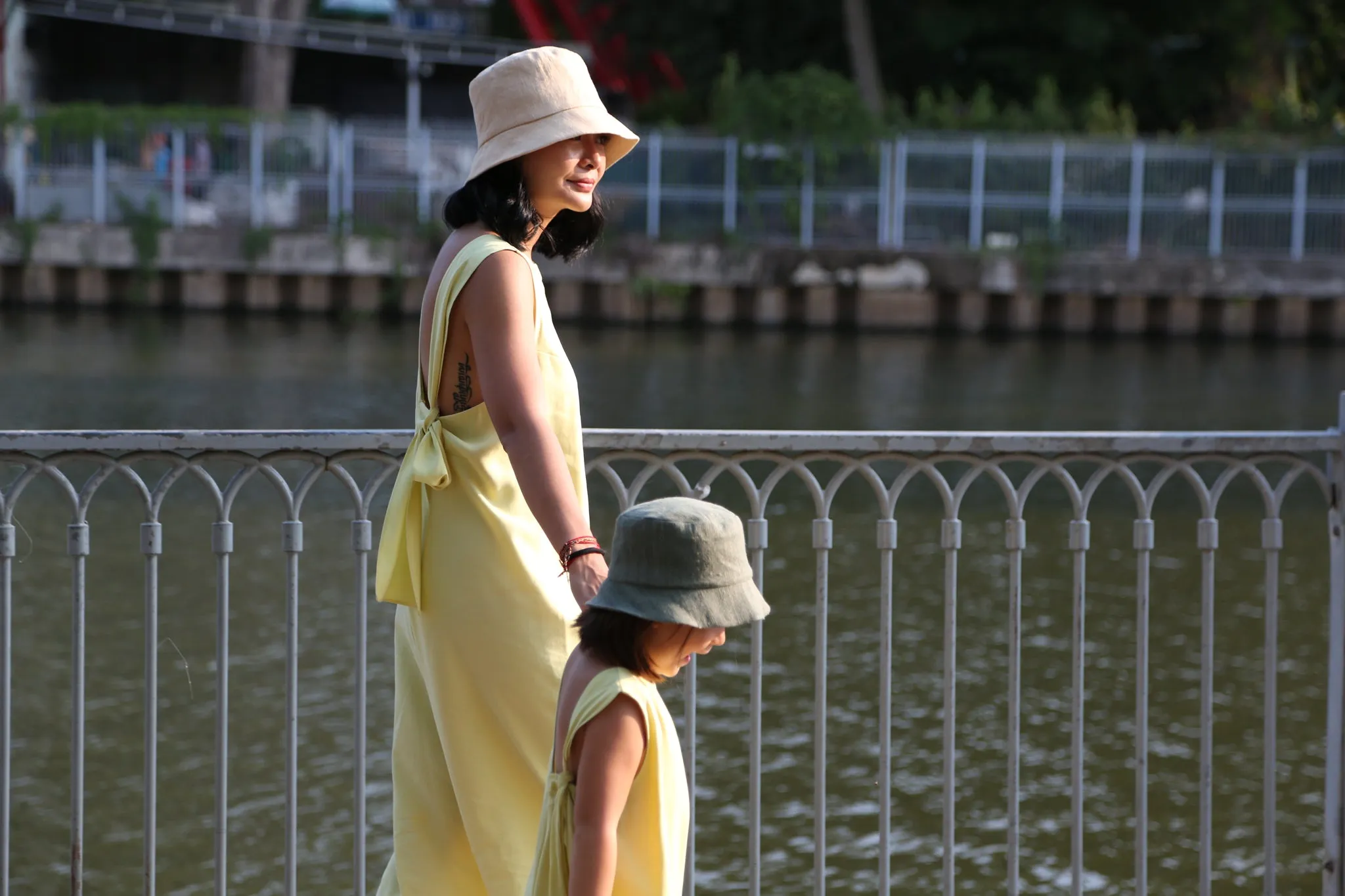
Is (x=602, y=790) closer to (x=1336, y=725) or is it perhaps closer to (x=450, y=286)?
(x=450, y=286)

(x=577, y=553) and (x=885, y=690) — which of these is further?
(x=885, y=690)

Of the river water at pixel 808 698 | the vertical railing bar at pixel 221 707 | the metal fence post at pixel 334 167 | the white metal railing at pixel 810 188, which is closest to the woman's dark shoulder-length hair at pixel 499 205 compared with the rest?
the vertical railing bar at pixel 221 707

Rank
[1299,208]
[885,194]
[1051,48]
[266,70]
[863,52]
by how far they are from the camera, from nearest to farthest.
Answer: [1299,208]
[885,194]
[266,70]
[863,52]
[1051,48]

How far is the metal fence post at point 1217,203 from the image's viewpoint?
31.0 meters

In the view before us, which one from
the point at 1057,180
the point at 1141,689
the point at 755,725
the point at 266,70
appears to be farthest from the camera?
the point at 266,70

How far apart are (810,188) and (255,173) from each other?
9584 mm

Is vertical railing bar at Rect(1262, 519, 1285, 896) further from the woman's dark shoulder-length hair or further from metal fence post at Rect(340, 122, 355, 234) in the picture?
metal fence post at Rect(340, 122, 355, 234)

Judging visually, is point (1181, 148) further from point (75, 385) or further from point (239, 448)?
point (239, 448)

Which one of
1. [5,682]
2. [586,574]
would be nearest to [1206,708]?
[586,574]

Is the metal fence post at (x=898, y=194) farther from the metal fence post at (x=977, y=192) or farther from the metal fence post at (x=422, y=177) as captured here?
the metal fence post at (x=422, y=177)

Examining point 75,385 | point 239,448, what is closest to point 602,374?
point 75,385

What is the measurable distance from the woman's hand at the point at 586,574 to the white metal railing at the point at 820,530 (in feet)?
2.97

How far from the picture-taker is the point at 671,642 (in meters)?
2.58

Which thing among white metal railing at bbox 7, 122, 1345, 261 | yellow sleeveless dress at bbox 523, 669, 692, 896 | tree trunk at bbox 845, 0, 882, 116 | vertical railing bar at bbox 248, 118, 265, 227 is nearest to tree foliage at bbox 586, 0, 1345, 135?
tree trunk at bbox 845, 0, 882, 116
